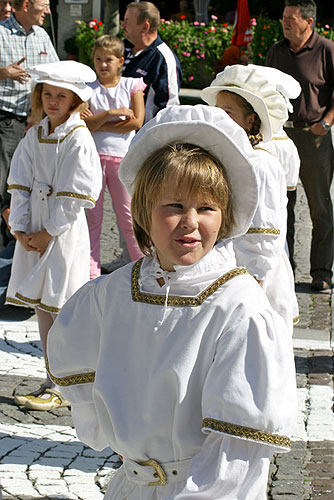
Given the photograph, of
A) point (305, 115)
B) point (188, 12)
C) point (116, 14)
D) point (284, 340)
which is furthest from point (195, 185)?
point (188, 12)

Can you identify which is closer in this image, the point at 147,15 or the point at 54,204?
the point at 54,204

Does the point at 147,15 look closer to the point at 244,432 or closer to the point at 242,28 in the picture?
the point at 244,432

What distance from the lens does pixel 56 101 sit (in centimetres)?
488

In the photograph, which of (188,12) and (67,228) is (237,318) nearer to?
(67,228)

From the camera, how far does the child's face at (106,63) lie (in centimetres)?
670

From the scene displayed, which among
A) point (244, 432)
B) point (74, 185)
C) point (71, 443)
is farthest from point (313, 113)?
point (244, 432)

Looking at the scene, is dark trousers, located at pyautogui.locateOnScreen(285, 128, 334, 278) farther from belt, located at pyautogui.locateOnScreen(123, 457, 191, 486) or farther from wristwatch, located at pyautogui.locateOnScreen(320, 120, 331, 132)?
belt, located at pyautogui.locateOnScreen(123, 457, 191, 486)

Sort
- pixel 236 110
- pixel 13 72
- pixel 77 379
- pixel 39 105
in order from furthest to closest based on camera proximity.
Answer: pixel 13 72
pixel 39 105
pixel 236 110
pixel 77 379

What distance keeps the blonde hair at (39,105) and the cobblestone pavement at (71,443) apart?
147 cm

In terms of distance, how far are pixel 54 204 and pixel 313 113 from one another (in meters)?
3.02

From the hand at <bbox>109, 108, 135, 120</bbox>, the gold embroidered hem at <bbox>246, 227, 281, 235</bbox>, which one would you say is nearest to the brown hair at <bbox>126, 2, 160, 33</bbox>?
the hand at <bbox>109, 108, 135, 120</bbox>

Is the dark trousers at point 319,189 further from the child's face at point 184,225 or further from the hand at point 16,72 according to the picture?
the child's face at point 184,225

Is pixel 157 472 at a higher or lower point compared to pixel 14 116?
higher

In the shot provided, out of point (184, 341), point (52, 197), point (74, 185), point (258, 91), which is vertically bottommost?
point (52, 197)
